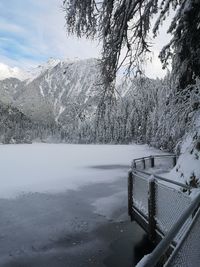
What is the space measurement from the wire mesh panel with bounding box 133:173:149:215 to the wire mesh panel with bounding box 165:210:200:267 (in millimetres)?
5174

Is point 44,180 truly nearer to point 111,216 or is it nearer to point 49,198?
point 49,198

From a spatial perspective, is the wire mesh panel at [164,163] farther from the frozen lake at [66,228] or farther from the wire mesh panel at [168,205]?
the wire mesh panel at [168,205]

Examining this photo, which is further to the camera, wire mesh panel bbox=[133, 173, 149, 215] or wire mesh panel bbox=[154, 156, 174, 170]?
wire mesh panel bbox=[154, 156, 174, 170]

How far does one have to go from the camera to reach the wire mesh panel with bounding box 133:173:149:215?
9.22 m

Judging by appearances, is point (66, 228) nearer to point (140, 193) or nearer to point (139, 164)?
point (140, 193)

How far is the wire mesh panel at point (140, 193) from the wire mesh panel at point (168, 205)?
3.74 feet

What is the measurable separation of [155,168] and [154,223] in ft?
47.2

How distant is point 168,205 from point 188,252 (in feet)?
12.5

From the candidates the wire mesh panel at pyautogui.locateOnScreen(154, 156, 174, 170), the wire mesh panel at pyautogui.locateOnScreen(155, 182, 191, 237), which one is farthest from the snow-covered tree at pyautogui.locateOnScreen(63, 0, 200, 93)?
the wire mesh panel at pyautogui.locateOnScreen(154, 156, 174, 170)

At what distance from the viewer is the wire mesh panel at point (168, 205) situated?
6164mm

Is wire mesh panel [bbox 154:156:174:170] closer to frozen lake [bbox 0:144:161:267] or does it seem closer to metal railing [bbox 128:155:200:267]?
frozen lake [bbox 0:144:161:267]

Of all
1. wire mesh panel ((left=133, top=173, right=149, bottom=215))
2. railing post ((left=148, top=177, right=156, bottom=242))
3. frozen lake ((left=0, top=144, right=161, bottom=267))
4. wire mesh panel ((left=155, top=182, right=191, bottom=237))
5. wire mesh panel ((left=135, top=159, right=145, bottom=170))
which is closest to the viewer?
wire mesh panel ((left=155, top=182, right=191, bottom=237))

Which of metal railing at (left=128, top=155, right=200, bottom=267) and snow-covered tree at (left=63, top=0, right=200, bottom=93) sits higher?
snow-covered tree at (left=63, top=0, right=200, bottom=93)

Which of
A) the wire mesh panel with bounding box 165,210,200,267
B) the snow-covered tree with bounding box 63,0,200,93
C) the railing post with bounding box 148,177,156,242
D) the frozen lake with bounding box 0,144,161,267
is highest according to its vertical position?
the snow-covered tree with bounding box 63,0,200,93
